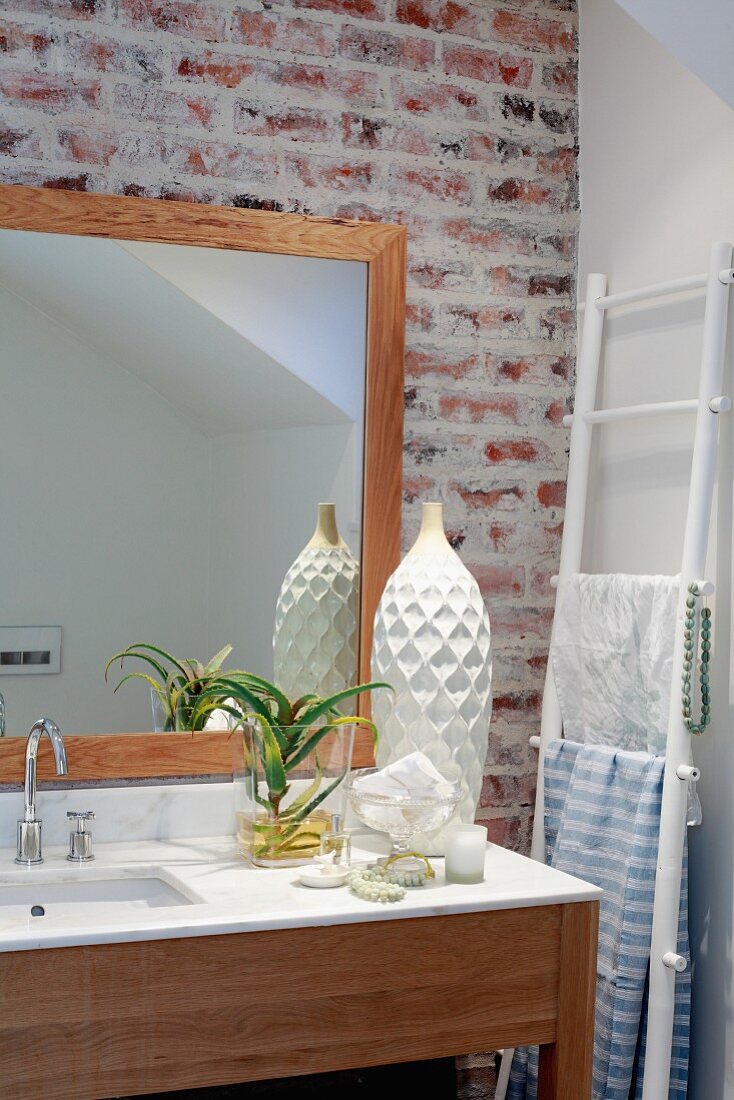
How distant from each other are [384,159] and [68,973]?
1.61 m

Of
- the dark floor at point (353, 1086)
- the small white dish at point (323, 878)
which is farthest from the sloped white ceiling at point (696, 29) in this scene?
the dark floor at point (353, 1086)

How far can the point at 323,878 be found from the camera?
1.83 metres

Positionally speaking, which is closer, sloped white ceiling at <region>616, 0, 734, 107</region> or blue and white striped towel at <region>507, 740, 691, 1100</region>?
sloped white ceiling at <region>616, 0, 734, 107</region>

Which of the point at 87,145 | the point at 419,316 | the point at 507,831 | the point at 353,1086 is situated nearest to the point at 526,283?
the point at 419,316

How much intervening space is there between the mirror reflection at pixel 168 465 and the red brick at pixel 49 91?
249 mm

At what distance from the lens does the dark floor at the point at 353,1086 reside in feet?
7.39

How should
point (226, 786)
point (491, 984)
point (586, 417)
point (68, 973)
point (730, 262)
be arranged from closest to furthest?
point (68, 973) < point (491, 984) < point (730, 262) < point (226, 786) < point (586, 417)

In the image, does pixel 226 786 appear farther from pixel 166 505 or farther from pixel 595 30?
pixel 595 30

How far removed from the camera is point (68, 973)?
1578mm

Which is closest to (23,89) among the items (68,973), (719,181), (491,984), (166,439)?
(166,439)

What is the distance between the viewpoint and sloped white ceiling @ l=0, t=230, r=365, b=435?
6.82ft

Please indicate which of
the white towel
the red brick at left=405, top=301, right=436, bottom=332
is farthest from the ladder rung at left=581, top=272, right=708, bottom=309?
the white towel

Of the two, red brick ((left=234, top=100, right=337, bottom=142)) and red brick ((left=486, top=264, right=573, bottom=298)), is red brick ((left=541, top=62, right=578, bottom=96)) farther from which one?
red brick ((left=234, top=100, right=337, bottom=142))

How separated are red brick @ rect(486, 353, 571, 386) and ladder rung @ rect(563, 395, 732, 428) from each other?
10 cm
